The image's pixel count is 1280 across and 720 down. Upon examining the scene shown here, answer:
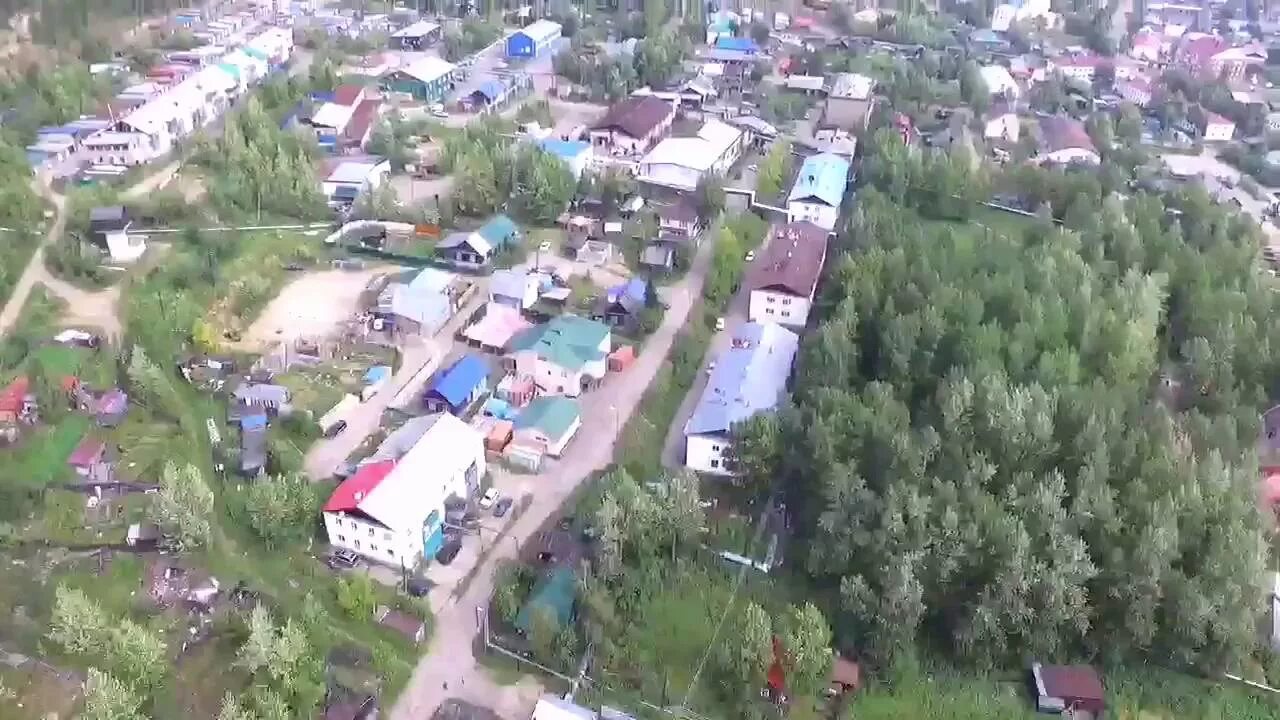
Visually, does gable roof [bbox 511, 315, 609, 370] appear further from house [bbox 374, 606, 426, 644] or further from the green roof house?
house [bbox 374, 606, 426, 644]

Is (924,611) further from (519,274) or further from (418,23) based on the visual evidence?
(418,23)

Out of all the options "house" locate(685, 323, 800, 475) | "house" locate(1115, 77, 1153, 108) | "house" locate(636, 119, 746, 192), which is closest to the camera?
"house" locate(685, 323, 800, 475)

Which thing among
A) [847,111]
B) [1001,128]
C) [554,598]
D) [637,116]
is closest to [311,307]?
[554,598]

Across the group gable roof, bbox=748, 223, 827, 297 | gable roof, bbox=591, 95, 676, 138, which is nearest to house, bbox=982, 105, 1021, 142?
gable roof, bbox=591, 95, 676, 138

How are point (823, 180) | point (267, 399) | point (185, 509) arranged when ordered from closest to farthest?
point (185, 509)
point (267, 399)
point (823, 180)

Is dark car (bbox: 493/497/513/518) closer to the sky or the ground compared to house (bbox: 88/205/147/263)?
closer to the ground

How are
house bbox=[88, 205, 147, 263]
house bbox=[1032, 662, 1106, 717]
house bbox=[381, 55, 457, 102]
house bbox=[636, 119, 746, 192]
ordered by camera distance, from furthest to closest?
house bbox=[381, 55, 457, 102] < house bbox=[636, 119, 746, 192] < house bbox=[88, 205, 147, 263] < house bbox=[1032, 662, 1106, 717]

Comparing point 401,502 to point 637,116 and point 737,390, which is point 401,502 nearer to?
point 737,390

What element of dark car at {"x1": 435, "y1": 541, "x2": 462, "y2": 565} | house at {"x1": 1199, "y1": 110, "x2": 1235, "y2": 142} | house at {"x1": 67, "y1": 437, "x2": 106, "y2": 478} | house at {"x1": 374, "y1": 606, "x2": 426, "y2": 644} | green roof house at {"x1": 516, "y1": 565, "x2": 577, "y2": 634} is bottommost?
house at {"x1": 1199, "y1": 110, "x2": 1235, "y2": 142}
